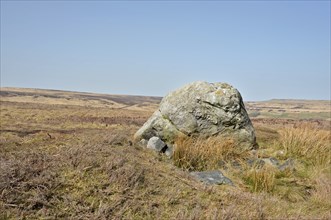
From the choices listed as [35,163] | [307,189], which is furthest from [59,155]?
[307,189]

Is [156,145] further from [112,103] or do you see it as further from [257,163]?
[112,103]

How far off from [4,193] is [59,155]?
59.0 inches

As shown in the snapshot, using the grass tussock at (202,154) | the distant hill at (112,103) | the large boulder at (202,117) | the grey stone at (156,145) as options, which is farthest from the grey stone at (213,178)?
the distant hill at (112,103)

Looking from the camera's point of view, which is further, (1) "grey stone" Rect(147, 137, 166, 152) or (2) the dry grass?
(1) "grey stone" Rect(147, 137, 166, 152)

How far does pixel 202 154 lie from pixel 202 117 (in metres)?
2.26

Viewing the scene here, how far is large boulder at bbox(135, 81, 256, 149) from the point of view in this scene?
34.1ft

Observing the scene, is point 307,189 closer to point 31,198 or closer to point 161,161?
point 161,161

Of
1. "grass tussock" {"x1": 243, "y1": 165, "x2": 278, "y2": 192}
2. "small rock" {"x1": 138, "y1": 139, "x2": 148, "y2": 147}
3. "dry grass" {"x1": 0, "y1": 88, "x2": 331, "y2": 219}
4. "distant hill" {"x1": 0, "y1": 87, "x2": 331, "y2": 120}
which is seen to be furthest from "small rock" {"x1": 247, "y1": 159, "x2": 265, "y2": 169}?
"distant hill" {"x1": 0, "y1": 87, "x2": 331, "y2": 120}

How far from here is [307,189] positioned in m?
7.54

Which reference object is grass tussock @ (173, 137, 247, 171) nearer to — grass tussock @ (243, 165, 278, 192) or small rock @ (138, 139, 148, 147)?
small rock @ (138, 139, 148, 147)

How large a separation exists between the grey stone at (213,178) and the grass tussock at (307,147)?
3.78 meters

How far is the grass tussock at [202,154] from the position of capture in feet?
26.9

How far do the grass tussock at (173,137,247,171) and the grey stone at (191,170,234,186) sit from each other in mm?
648

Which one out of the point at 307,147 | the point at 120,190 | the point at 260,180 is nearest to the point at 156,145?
the point at 260,180
